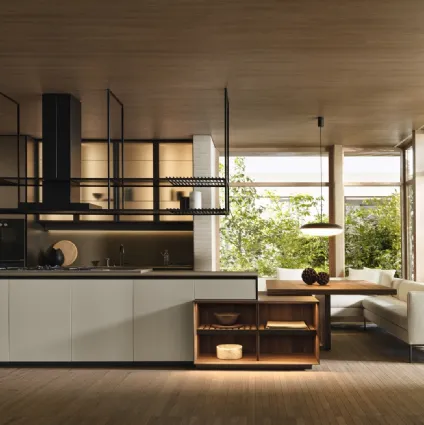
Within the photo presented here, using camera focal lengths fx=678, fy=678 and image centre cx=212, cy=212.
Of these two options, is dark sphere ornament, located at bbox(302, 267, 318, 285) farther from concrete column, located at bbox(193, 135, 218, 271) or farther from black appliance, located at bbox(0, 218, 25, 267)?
black appliance, located at bbox(0, 218, 25, 267)

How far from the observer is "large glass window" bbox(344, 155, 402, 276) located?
10344mm

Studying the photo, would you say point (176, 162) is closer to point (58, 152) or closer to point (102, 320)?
point (58, 152)

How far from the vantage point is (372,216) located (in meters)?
10.4

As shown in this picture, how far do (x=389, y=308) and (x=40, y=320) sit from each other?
12.6 feet

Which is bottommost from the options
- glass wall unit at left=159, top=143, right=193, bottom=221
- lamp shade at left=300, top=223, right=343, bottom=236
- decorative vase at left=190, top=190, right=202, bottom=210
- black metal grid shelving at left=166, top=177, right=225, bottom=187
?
lamp shade at left=300, top=223, right=343, bottom=236

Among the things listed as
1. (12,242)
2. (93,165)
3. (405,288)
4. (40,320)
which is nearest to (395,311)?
(405,288)

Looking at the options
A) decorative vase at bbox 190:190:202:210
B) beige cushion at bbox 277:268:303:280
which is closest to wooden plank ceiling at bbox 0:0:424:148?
decorative vase at bbox 190:190:202:210

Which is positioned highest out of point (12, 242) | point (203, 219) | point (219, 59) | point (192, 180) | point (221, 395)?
point (219, 59)

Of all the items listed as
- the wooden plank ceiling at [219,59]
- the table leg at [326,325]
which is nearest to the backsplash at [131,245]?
the wooden plank ceiling at [219,59]

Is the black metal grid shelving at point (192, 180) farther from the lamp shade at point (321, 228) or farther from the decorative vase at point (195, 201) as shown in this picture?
the lamp shade at point (321, 228)

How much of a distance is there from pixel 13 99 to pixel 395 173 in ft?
19.6

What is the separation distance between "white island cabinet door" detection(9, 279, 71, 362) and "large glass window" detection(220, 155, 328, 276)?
3990 mm

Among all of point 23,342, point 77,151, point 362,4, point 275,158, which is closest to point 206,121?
point 77,151

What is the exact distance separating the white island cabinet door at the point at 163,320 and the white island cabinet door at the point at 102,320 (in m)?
0.09
